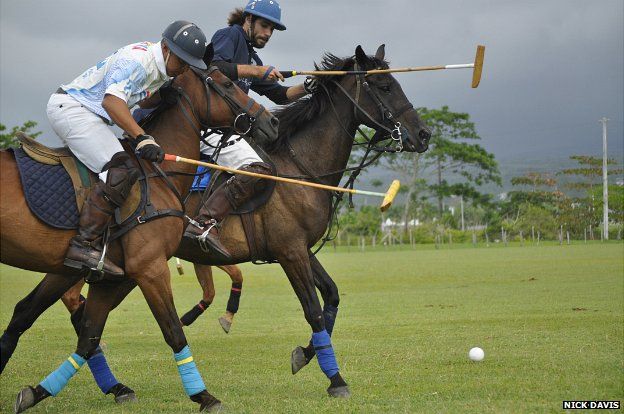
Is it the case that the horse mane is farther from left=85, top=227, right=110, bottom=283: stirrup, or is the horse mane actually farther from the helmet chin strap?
left=85, top=227, right=110, bottom=283: stirrup

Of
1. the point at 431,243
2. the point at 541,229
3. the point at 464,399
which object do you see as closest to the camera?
the point at 464,399

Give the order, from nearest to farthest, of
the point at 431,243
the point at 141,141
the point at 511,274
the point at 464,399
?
the point at 141,141 < the point at 464,399 < the point at 511,274 < the point at 431,243

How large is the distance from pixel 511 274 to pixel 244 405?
22.3 m

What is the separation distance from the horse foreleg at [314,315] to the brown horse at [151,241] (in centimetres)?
141

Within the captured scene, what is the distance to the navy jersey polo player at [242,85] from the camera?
31.9ft

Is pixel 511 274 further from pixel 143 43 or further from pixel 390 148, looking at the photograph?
pixel 143 43

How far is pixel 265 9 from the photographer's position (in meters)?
10.7

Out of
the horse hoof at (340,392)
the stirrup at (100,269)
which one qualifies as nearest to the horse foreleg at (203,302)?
the horse hoof at (340,392)

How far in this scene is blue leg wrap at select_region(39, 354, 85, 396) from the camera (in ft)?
27.1

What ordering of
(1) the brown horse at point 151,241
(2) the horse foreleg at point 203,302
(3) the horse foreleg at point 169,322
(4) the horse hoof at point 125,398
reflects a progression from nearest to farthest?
1. (1) the brown horse at point 151,241
2. (3) the horse foreleg at point 169,322
3. (4) the horse hoof at point 125,398
4. (2) the horse foreleg at point 203,302

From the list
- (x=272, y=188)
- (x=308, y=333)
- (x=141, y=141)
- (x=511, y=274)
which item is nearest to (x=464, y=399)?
(x=272, y=188)

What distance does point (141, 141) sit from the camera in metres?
7.87

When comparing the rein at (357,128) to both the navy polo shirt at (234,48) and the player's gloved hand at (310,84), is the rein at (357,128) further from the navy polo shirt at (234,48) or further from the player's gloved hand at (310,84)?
the navy polo shirt at (234,48)

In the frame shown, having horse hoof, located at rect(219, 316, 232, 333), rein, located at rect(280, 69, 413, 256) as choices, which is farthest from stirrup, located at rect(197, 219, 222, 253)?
horse hoof, located at rect(219, 316, 232, 333)
